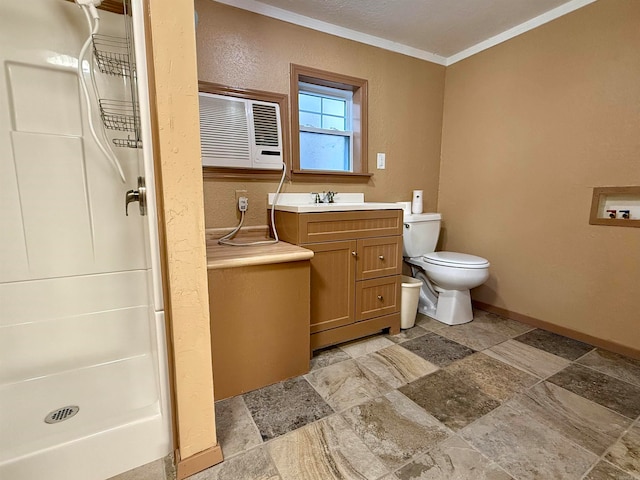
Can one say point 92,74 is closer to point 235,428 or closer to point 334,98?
point 334,98

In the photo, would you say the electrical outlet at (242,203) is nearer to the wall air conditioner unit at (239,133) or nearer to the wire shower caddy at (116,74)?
the wall air conditioner unit at (239,133)

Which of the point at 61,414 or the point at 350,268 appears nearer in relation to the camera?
the point at 61,414

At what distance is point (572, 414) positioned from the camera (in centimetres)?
129

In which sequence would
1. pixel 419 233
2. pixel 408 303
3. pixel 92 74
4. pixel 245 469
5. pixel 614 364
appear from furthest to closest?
pixel 419 233 < pixel 408 303 < pixel 614 364 < pixel 92 74 < pixel 245 469

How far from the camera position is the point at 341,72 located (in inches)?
83.7

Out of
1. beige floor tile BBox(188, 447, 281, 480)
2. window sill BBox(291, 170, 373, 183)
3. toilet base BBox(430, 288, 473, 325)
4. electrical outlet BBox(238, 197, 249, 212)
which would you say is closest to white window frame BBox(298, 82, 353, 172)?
window sill BBox(291, 170, 373, 183)

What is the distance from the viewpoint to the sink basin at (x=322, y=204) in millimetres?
1668

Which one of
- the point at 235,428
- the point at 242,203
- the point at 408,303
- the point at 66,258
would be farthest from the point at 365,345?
the point at 66,258

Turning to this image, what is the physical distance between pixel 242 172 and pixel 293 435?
1401 mm

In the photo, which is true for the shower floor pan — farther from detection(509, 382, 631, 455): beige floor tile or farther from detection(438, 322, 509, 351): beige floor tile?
detection(438, 322, 509, 351): beige floor tile

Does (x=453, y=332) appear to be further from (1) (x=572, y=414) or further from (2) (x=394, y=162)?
(2) (x=394, y=162)

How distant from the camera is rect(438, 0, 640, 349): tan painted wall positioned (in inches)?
68.1

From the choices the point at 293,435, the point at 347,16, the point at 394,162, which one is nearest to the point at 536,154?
the point at 394,162

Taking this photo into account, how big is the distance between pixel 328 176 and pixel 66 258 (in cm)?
154
